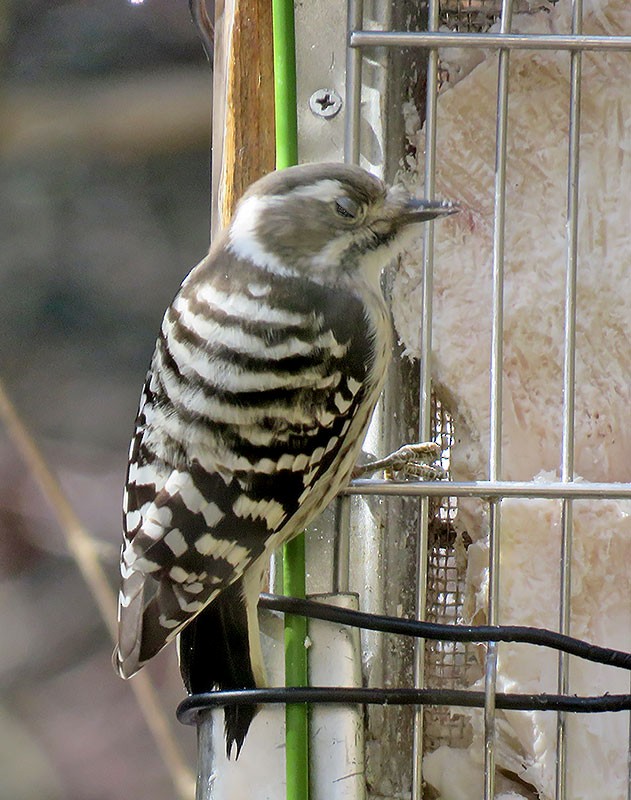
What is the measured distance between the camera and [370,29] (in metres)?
1.12

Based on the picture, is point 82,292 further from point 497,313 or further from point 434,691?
point 434,691

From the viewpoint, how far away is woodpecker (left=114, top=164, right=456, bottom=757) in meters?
1.03

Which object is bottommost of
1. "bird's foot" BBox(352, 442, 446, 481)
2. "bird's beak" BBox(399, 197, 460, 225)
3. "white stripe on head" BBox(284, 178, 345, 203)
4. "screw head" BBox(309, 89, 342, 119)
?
"bird's foot" BBox(352, 442, 446, 481)

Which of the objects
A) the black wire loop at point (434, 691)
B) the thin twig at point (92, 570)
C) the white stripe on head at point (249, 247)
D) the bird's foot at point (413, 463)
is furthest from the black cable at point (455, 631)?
the thin twig at point (92, 570)

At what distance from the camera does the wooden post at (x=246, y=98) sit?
3.76 ft

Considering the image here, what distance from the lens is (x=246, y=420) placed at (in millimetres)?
1066

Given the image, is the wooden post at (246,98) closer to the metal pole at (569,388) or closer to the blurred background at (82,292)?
the metal pole at (569,388)

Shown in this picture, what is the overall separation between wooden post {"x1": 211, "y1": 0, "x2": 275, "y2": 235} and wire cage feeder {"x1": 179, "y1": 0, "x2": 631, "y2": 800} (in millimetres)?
42

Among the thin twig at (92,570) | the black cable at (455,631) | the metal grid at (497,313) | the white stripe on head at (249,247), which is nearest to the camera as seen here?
the black cable at (455,631)

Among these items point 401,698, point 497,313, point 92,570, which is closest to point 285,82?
point 497,313

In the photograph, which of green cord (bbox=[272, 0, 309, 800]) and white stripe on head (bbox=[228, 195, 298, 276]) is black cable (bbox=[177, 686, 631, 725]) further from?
white stripe on head (bbox=[228, 195, 298, 276])

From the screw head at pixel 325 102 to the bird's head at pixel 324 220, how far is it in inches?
3.0

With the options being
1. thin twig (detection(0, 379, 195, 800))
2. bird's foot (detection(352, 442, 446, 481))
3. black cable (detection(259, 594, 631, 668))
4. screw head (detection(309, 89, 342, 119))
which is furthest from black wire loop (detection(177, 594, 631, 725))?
thin twig (detection(0, 379, 195, 800))

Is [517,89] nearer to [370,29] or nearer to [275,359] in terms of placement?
[370,29]
